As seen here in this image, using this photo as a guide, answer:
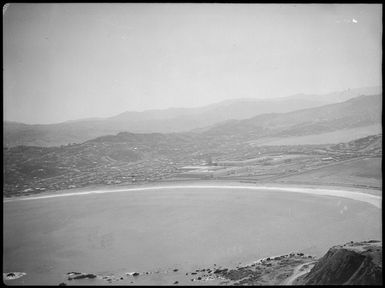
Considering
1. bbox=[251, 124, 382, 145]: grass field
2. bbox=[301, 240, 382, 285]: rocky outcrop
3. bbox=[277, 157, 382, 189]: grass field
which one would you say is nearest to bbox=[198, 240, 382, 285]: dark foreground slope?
bbox=[301, 240, 382, 285]: rocky outcrop

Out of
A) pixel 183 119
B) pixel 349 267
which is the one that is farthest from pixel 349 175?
pixel 183 119

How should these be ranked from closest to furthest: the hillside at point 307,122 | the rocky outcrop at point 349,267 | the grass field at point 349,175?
1. the rocky outcrop at point 349,267
2. the hillside at point 307,122
3. the grass field at point 349,175

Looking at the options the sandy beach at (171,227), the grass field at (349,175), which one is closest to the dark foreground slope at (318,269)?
the sandy beach at (171,227)

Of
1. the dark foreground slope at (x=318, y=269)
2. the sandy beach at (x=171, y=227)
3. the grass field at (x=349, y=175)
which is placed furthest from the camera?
the grass field at (x=349, y=175)

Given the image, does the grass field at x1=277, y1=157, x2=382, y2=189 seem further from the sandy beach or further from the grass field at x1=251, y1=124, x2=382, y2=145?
the grass field at x1=251, y1=124, x2=382, y2=145

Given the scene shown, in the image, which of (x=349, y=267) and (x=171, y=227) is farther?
(x=171, y=227)

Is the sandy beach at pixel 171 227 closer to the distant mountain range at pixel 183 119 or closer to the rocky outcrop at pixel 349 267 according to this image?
the rocky outcrop at pixel 349 267

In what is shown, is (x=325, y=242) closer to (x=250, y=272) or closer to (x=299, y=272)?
(x=299, y=272)

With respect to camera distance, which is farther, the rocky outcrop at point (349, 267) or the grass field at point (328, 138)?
the grass field at point (328, 138)

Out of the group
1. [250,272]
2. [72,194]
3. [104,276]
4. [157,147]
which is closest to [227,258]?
[250,272]

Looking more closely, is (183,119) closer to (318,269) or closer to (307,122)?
(307,122)
